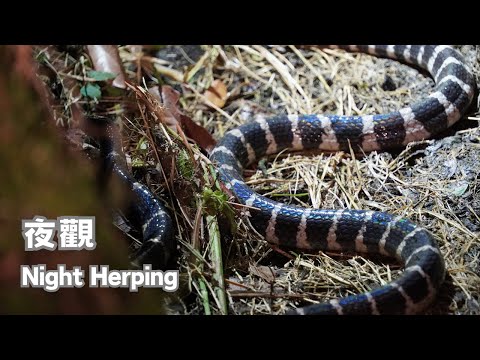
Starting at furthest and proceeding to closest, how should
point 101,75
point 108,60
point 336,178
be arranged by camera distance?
point 108,60 < point 101,75 < point 336,178

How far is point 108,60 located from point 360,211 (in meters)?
2.36

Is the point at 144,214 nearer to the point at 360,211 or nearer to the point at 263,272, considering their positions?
the point at 263,272

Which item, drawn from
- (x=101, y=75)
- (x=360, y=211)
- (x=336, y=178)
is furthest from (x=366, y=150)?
(x=101, y=75)

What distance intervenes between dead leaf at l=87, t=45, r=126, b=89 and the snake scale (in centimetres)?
95

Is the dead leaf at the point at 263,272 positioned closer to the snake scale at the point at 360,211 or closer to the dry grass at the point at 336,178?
the dry grass at the point at 336,178

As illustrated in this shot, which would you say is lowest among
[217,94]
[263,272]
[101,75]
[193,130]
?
[263,272]

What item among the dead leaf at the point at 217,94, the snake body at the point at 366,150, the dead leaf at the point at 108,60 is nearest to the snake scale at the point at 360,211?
the snake body at the point at 366,150

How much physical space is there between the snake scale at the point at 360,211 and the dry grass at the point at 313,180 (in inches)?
3.8

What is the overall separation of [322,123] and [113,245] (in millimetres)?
2155

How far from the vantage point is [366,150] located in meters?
4.89
